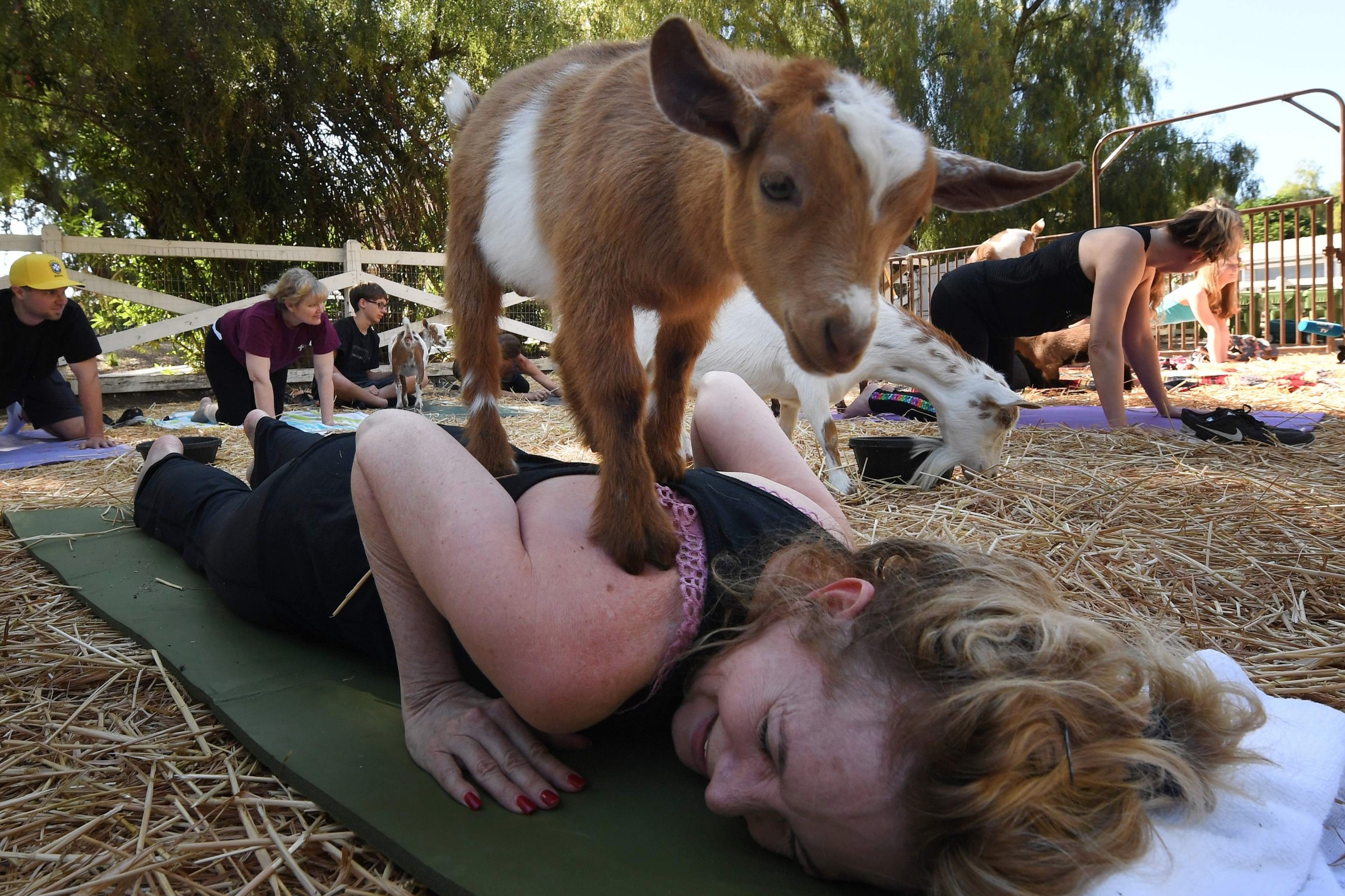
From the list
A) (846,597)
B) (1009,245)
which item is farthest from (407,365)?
(846,597)

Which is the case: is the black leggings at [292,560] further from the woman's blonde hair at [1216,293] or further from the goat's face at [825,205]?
the woman's blonde hair at [1216,293]

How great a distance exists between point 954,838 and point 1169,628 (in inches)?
46.2

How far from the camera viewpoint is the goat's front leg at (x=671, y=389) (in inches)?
69.9

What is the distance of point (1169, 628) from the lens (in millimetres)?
1841

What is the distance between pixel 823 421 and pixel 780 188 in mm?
2565

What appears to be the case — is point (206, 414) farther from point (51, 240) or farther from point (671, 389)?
point (671, 389)

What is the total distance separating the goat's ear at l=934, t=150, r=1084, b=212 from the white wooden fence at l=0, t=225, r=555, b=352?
5.68 metres

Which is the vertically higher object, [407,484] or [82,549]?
[407,484]

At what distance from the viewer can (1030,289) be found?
16.4ft

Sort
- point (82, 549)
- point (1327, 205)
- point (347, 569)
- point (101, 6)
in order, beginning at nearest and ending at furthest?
1. point (347, 569)
2. point (82, 549)
3. point (101, 6)
4. point (1327, 205)

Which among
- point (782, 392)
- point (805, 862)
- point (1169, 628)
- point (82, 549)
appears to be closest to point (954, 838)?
point (805, 862)

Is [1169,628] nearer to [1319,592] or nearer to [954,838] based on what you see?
[1319,592]

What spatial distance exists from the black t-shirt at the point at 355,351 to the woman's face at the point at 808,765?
7.28 meters

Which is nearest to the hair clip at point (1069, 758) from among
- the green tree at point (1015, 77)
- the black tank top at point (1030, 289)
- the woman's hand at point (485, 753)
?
the woman's hand at point (485, 753)
